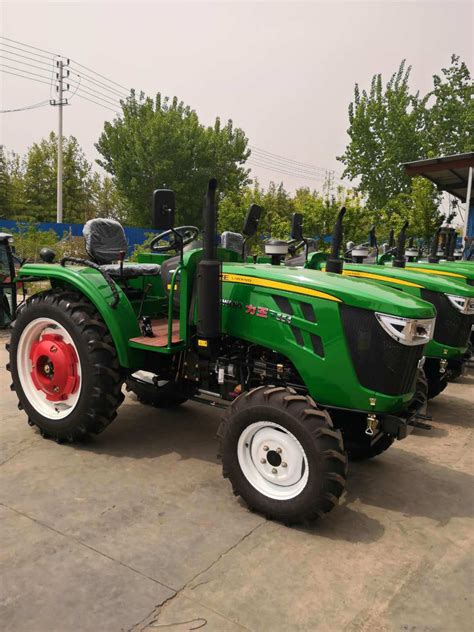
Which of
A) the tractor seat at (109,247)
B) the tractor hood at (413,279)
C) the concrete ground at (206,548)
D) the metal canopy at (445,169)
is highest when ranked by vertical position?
the metal canopy at (445,169)

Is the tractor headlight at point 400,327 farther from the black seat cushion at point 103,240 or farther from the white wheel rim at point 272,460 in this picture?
the black seat cushion at point 103,240

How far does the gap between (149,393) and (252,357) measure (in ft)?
5.61

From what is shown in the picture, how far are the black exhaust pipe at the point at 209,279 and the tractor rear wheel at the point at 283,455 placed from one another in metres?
0.47

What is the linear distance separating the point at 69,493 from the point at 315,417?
5.02 ft

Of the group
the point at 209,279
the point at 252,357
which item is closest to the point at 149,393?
the point at 252,357

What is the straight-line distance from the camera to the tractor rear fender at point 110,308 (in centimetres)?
356

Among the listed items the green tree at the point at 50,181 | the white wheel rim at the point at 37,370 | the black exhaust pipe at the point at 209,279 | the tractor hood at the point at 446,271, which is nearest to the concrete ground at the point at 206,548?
the white wheel rim at the point at 37,370

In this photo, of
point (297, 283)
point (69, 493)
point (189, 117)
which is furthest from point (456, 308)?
point (189, 117)

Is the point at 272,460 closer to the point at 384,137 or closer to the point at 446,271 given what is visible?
the point at 446,271

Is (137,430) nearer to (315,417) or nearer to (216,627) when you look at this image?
(315,417)

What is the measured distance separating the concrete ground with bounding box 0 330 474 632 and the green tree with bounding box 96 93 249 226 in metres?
28.2

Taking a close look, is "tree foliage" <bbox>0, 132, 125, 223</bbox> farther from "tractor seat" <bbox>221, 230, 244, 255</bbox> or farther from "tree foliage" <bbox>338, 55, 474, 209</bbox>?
"tractor seat" <bbox>221, 230, 244, 255</bbox>

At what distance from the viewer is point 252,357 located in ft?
10.8

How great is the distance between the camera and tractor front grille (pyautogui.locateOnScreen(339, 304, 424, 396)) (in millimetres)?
2822
